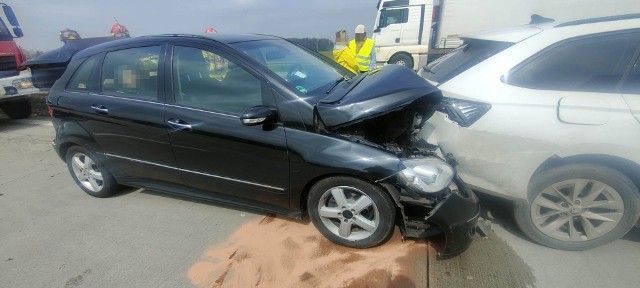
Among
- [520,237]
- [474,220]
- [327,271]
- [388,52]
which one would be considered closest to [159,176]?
[327,271]

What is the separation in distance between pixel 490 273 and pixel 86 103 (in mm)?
3656

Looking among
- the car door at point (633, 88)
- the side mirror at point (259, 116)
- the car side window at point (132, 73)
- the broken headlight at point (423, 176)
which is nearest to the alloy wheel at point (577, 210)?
the car door at point (633, 88)

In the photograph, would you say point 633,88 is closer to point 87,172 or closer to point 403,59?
point 87,172

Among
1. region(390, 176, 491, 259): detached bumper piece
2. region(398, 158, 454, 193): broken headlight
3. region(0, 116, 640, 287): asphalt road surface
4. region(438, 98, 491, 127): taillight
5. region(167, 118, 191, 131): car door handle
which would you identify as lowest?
region(0, 116, 640, 287): asphalt road surface

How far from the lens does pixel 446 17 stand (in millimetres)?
11070

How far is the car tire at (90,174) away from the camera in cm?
337

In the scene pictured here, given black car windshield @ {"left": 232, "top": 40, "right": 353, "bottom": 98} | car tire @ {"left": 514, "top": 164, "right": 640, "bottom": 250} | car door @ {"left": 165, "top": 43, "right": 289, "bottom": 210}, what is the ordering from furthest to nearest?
black car windshield @ {"left": 232, "top": 40, "right": 353, "bottom": 98}
car door @ {"left": 165, "top": 43, "right": 289, "bottom": 210}
car tire @ {"left": 514, "top": 164, "right": 640, "bottom": 250}

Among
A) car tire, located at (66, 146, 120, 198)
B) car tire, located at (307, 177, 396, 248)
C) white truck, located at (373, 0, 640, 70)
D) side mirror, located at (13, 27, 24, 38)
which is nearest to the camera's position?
car tire, located at (307, 177, 396, 248)

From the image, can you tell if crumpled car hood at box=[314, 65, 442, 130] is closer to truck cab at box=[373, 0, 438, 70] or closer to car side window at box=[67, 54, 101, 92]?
car side window at box=[67, 54, 101, 92]

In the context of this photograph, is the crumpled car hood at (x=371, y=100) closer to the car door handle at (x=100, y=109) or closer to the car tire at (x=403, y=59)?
the car door handle at (x=100, y=109)

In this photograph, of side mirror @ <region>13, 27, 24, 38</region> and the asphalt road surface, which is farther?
side mirror @ <region>13, 27, 24, 38</region>

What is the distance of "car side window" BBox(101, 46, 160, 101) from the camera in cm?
278

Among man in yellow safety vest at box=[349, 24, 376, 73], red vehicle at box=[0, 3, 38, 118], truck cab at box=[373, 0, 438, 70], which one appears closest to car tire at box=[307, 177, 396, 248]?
man in yellow safety vest at box=[349, 24, 376, 73]

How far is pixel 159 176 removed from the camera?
3008 millimetres
